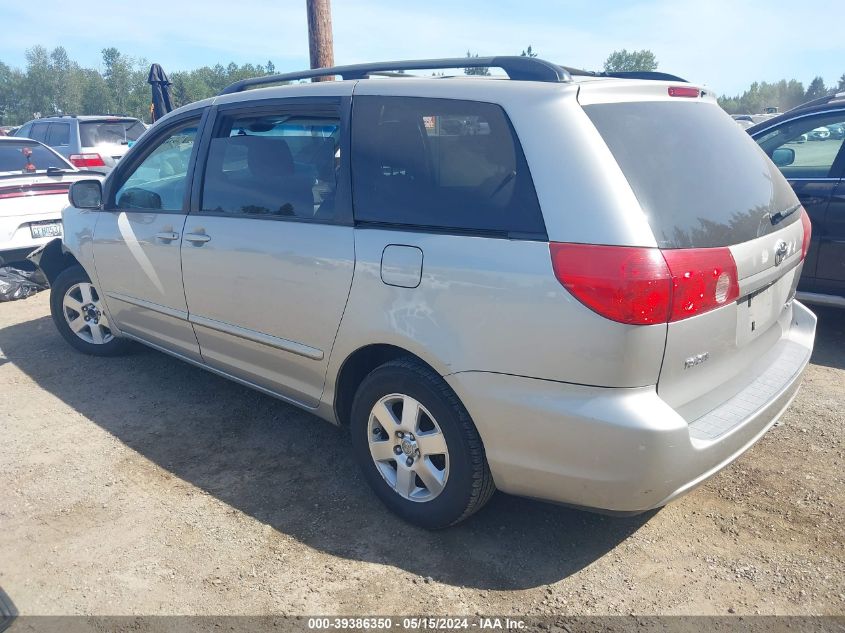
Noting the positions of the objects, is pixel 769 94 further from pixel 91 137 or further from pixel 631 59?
pixel 91 137

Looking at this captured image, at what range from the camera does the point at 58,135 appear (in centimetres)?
1325

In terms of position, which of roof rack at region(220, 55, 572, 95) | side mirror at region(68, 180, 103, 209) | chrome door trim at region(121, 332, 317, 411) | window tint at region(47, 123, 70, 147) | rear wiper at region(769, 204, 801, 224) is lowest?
chrome door trim at region(121, 332, 317, 411)

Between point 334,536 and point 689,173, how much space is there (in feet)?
6.75

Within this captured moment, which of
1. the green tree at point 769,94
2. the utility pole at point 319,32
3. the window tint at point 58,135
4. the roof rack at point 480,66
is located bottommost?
the roof rack at point 480,66

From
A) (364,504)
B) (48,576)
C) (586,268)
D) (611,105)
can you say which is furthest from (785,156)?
(48,576)

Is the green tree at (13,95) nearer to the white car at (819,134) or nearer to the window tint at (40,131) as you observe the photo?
the window tint at (40,131)

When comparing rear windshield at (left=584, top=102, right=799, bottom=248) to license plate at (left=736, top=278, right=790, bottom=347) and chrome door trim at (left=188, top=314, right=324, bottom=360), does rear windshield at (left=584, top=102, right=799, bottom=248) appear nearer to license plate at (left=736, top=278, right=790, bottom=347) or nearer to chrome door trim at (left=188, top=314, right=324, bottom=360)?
license plate at (left=736, top=278, right=790, bottom=347)

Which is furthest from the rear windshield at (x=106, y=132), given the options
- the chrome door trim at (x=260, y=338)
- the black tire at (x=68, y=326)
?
the chrome door trim at (x=260, y=338)

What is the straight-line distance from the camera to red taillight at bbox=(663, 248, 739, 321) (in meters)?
2.14

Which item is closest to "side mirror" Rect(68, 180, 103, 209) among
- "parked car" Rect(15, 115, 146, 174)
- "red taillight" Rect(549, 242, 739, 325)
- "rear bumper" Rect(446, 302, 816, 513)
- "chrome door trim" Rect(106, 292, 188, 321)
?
"chrome door trim" Rect(106, 292, 188, 321)

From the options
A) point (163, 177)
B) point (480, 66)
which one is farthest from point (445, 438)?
point (163, 177)

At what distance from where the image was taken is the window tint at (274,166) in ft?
10.0

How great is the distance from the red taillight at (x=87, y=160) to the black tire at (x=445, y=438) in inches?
465

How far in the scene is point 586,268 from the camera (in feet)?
7.10
